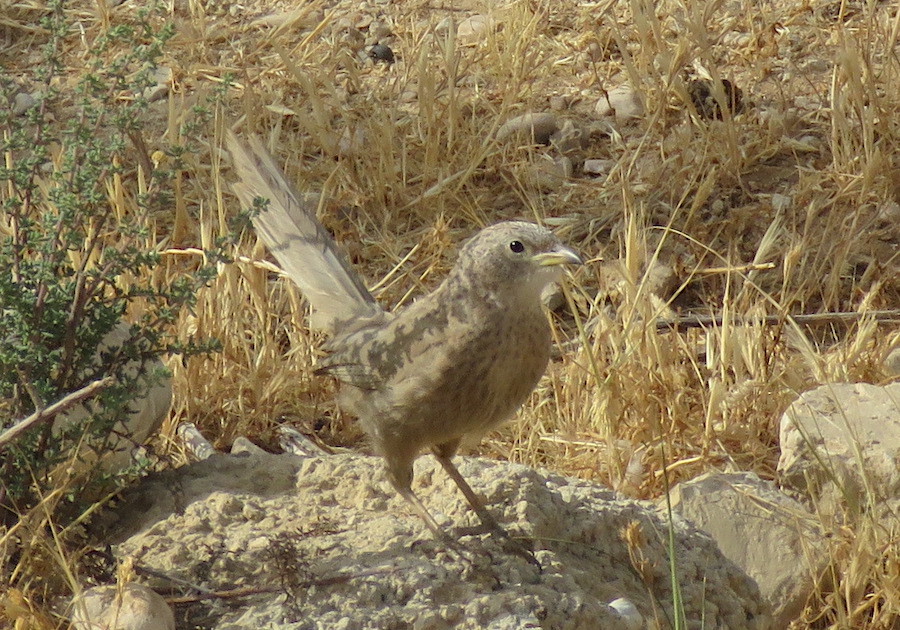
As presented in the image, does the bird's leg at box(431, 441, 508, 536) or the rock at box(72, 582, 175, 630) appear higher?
the rock at box(72, 582, 175, 630)

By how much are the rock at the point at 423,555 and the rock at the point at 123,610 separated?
178 millimetres

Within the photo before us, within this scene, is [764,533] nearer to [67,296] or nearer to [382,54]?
[67,296]

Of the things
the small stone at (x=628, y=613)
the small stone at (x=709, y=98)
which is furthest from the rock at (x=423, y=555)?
the small stone at (x=709, y=98)

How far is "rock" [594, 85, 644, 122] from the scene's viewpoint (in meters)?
6.62

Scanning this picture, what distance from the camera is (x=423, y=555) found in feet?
11.8

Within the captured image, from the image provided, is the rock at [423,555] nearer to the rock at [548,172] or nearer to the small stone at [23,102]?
Answer: the rock at [548,172]

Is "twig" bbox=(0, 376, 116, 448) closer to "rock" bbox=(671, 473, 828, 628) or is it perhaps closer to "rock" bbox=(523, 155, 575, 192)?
"rock" bbox=(671, 473, 828, 628)

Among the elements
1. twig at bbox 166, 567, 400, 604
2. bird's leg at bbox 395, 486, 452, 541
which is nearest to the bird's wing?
bird's leg at bbox 395, 486, 452, 541

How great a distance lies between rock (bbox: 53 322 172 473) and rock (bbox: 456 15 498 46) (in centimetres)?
320

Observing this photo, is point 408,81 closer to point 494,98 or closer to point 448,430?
point 494,98

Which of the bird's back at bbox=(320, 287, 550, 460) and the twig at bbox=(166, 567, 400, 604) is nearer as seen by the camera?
the twig at bbox=(166, 567, 400, 604)

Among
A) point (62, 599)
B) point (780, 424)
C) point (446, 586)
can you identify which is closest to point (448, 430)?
point (446, 586)

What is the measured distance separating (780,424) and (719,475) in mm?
374

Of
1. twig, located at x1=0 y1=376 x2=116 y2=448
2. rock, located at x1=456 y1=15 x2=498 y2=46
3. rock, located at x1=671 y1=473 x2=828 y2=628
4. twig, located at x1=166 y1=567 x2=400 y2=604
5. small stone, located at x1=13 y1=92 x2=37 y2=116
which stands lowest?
rock, located at x1=671 y1=473 x2=828 y2=628
